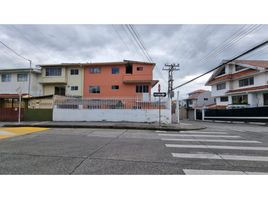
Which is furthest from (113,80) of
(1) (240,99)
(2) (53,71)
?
(1) (240,99)

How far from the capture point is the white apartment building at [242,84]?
24.1m

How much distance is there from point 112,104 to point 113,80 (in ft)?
35.1

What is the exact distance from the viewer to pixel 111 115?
14523mm

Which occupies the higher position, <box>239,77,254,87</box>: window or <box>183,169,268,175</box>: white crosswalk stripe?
<box>239,77,254,87</box>: window

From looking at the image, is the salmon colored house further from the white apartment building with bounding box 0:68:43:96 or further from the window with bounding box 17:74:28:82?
the window with bounding box 17:74:28:82

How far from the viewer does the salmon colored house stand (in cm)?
2389

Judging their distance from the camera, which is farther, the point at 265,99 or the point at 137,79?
the point at 265,99

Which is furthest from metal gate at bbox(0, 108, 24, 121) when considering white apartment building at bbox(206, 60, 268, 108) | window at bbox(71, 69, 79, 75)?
white apartment building at bbox(206, 60, 268, 108)

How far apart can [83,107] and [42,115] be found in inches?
168

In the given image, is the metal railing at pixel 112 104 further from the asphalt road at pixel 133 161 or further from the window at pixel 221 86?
the window at pixel 221 86

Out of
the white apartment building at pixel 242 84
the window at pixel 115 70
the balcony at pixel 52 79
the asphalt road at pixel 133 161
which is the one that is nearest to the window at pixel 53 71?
the balcony at pixel 52 79

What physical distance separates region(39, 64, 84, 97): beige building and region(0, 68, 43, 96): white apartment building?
41.2 inches

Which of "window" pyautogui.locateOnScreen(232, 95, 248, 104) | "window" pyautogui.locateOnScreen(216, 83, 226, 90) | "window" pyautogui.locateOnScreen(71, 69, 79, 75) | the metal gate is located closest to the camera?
the metal gate

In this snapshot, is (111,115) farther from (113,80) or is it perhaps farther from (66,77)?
(66,77)
